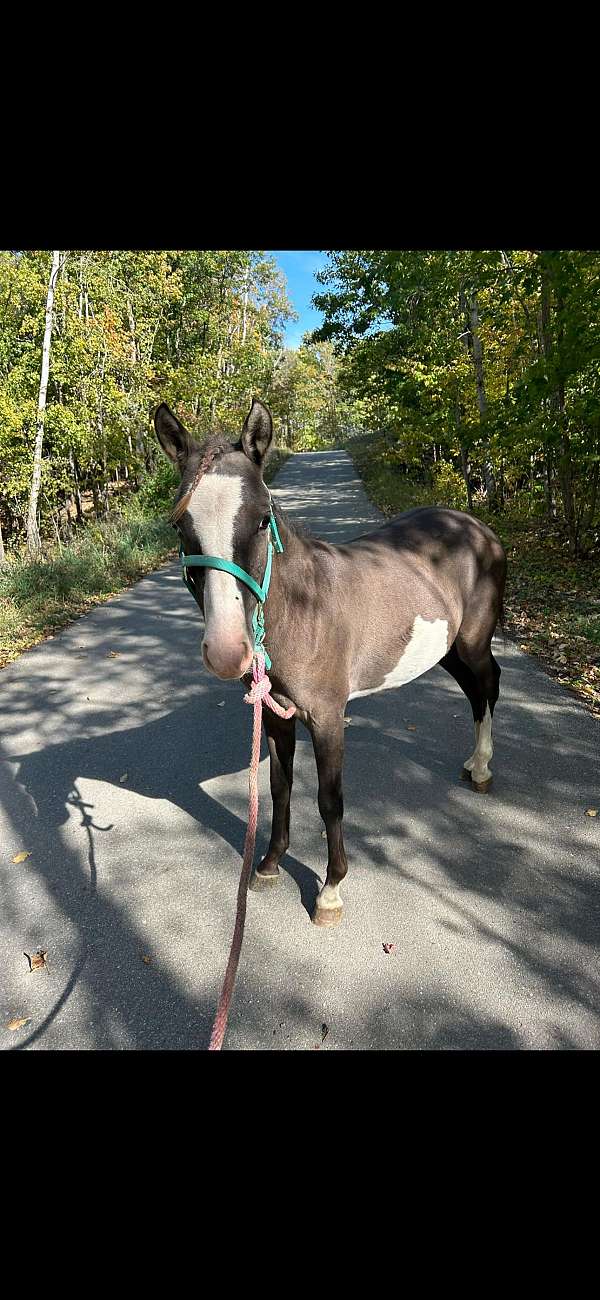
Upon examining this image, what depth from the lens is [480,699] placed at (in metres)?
3.62

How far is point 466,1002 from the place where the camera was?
2123mm

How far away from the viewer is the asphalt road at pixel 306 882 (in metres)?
2.11

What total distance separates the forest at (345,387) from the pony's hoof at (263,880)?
3177 millimetres

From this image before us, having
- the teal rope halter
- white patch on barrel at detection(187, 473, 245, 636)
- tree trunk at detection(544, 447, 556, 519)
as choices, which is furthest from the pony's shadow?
tree trunk at detection(544, 447, 556, 519)

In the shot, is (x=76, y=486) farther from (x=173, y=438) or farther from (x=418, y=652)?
(x=173, y=438)

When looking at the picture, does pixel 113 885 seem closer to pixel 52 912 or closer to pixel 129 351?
pixel 52 912

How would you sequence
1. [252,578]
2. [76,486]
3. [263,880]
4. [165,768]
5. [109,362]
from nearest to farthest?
1. [252,578]
2. [263,880]
3. [165,768]
4. [109,362]
5. [76,486]

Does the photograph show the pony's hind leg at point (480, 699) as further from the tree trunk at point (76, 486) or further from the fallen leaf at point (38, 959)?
the tree trunk at point (76, 486)

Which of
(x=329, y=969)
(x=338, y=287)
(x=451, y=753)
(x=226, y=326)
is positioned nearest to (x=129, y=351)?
(x=226, y=326)

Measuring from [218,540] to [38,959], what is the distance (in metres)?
2.08

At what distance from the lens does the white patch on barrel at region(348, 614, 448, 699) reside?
295 centimetres

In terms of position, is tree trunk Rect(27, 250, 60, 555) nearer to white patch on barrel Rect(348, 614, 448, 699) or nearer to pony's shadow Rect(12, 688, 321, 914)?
pony's shadow Rect(12, 688, 321, 914)

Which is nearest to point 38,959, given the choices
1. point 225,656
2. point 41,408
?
point 225,656
